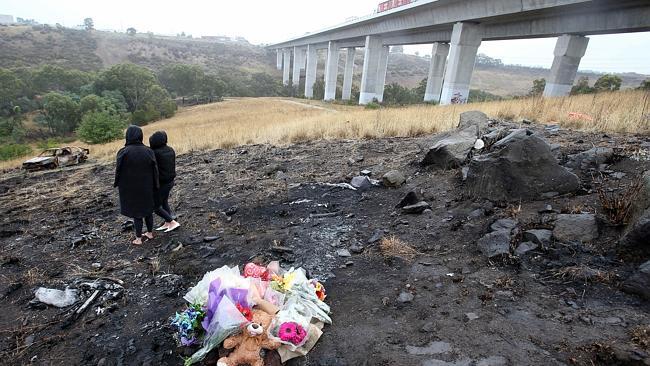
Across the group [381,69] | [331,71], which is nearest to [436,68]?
[381,69]

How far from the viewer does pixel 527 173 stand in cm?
414

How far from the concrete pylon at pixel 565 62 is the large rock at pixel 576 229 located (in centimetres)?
1641

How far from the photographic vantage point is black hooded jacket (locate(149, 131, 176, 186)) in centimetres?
474

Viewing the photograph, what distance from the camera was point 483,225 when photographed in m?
3.87

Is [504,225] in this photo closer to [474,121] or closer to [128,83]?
[474,121]

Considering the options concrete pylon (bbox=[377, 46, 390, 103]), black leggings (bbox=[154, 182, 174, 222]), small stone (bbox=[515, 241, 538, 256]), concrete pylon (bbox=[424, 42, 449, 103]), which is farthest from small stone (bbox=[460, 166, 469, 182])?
concrete pylon (bbox=[377, 46, 390, 103])

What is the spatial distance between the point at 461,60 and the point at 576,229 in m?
19.8

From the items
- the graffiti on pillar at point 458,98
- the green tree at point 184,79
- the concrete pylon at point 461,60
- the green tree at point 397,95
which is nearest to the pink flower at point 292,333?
the concrete pylon at point 461,60

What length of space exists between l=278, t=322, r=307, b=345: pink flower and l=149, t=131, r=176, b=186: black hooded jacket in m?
3.23

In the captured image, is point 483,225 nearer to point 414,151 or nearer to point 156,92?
point 414,151

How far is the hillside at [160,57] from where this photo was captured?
62000 millimetres

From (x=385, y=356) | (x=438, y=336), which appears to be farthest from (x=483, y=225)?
(x=385, y=356)

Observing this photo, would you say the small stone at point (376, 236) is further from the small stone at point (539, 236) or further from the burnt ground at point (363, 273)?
the small stone at point (539, 236)

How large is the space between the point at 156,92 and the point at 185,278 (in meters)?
40.7
